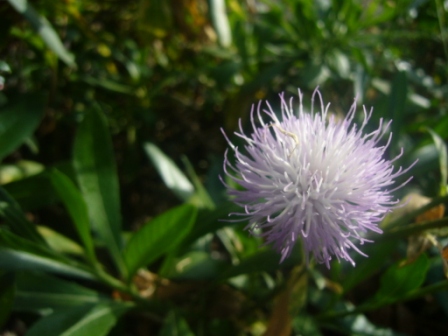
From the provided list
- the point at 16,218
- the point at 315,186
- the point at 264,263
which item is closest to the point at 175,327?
the point at 264,263

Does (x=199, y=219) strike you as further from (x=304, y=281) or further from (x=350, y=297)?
(x=350, y=297)

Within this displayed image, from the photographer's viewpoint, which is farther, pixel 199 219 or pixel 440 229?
pixel 199 219

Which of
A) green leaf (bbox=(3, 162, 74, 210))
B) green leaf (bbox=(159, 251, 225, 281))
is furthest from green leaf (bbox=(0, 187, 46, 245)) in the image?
green leaf (bbox=(159, 251, 225, 281))

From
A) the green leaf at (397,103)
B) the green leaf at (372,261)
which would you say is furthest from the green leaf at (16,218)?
the green leaf at (397,103)

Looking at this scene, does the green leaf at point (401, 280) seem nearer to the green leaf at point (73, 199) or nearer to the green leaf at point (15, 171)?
the green leaf at point (73, 199)

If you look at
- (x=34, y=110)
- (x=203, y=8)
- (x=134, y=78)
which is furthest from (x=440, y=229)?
(x=203, y=8)

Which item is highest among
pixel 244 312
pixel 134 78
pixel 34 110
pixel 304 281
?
pixel 34 110
